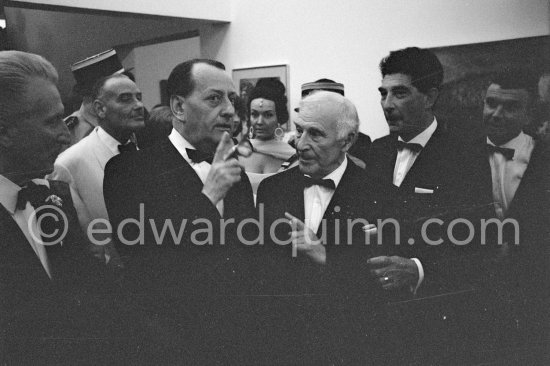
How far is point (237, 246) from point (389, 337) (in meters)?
0.85

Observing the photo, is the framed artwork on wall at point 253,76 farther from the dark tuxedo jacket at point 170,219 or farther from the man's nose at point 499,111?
the man's nose at point 499,111

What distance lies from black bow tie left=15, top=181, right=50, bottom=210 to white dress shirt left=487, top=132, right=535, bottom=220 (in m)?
2.06

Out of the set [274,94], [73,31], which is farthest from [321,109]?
[73,31]

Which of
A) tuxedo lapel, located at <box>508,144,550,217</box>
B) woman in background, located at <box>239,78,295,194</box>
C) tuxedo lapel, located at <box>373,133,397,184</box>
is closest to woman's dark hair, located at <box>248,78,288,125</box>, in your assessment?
woman in background, located at <box>239,78,295,194</box>

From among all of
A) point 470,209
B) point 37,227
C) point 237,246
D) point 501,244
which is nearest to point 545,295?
point 501,244

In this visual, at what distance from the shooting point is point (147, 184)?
126 inches

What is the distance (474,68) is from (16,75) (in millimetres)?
2045

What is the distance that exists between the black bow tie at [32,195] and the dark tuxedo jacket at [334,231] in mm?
979

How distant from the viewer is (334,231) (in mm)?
3240

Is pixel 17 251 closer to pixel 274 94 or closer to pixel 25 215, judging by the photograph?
pixel 25 215

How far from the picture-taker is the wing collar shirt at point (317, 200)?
10.4 ft

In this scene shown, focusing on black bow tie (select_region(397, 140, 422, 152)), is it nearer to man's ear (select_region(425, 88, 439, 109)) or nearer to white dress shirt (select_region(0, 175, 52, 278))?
man's ear (select_region(425, 88, 439, 109))

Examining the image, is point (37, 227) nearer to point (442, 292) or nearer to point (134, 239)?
point (134, 239)

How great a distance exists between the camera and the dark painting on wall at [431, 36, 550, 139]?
3.11m
